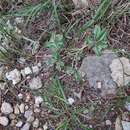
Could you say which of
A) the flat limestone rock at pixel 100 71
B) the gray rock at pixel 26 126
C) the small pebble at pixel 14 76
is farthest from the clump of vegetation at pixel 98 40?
the gray rock at pixel 26 126

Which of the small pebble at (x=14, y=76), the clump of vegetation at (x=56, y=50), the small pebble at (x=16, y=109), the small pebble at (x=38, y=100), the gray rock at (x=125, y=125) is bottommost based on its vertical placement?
the gray rock at (x=125, y=125)

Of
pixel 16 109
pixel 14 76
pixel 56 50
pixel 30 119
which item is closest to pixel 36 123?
pixel 30 119

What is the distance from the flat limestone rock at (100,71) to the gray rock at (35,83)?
10.7 inches

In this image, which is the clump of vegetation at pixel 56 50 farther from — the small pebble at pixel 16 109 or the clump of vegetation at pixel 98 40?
the small pebble at pixel 16 109

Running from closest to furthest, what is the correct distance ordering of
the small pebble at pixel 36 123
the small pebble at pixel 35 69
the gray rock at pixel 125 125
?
the gray rock at pixel 125 125
the small pebble at pixel 36 123
the small pebble at pixel 35 69

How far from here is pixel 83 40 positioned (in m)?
2.48

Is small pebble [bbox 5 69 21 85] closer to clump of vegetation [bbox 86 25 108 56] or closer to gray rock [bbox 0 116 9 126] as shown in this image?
gray rock [bbox 0 116 9 126]

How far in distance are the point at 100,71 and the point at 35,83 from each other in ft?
1.36

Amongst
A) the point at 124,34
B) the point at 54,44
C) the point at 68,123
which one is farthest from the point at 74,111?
the point at 124,34

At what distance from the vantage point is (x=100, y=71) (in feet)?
A: 7.79

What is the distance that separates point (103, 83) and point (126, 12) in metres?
0.48

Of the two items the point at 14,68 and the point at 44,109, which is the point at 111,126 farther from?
the point at 14,68

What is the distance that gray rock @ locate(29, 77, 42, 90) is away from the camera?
2.43 m

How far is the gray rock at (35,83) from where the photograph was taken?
2.43m
